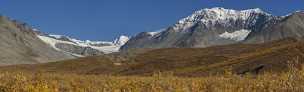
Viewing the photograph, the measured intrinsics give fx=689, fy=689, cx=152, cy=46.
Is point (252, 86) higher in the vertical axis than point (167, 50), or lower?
lower

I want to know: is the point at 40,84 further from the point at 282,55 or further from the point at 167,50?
the point at 167,50

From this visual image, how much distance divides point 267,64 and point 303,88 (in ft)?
252

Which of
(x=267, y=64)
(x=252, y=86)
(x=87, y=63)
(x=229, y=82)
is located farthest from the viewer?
(x=87, y=63)

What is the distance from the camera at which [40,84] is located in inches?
422

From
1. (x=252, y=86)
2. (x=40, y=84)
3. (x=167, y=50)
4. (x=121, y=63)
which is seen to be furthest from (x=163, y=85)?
(x=167, y=50)

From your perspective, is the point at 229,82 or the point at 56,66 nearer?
the point at 229,82

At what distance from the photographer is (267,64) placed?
88375 mm

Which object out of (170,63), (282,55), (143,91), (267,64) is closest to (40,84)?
(143,91)

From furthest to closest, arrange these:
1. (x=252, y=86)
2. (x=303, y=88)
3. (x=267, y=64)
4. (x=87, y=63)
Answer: (x=87, y=63) → (x=267, y=64) → (x=252, y=86) → (x=303, y=88)

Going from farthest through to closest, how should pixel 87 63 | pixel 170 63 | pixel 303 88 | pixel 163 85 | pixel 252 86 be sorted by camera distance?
pixel 87 63, pixel 170 63, pixel 252 86, pixel 163 85, pixel 303 88

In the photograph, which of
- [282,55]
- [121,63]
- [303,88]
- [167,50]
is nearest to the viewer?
[303,88]

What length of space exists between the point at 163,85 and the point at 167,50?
18404cm

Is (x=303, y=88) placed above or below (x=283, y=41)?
below

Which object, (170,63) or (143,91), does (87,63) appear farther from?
(143,91)
